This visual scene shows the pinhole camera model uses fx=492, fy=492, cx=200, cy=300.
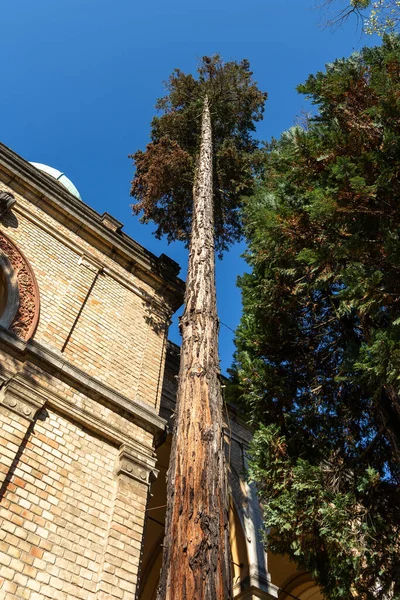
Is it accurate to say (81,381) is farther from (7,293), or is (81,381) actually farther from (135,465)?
(7,293)

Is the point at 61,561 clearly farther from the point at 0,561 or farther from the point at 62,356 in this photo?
the point at 62,356

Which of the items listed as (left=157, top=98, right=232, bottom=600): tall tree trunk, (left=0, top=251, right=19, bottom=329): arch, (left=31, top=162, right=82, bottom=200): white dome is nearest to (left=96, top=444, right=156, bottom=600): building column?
(left=0, top=251, right=19, bottom=329): arch

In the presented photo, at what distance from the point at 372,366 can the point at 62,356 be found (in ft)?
14.7

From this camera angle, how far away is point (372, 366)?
5.98m

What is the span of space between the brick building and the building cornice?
24mm

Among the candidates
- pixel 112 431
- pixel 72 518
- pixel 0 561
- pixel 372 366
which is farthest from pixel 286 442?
pixel 0 561

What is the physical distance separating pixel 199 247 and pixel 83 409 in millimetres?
2881

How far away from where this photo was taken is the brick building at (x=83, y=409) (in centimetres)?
571

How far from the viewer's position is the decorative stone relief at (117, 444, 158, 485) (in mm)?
6965

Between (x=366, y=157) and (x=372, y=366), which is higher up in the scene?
(x=366, y=157)

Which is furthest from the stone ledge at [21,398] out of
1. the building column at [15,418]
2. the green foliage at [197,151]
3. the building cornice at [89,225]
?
the green foliage at [197,151]

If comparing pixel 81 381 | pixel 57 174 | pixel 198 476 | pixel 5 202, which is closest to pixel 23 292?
pixel 81 381

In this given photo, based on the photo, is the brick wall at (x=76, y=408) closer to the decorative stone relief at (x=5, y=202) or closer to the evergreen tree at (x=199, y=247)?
the decorative stone relief at (x=5, y=202)

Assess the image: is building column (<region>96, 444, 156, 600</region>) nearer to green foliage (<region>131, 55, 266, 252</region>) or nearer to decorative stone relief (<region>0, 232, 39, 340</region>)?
decorative stone relief (<region>0, 232, 39, 340</region>)
